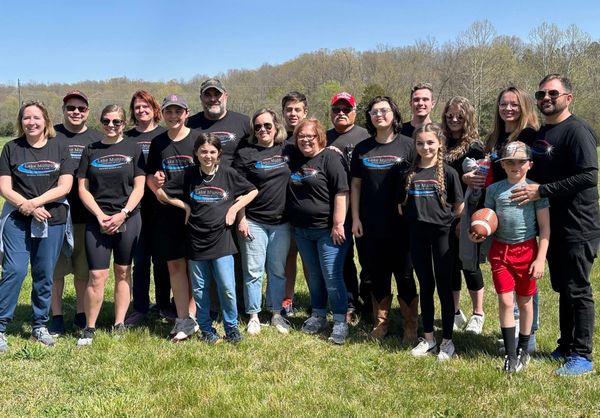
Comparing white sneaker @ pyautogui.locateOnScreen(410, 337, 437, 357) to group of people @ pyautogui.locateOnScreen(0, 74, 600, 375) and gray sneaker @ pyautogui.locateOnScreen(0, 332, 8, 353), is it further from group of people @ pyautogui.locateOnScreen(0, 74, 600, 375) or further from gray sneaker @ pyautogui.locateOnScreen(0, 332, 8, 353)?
gray sneaker @ pyautogui.locateOnScreen(0, 332, 8, 353)

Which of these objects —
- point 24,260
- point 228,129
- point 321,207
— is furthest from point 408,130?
point 24,260

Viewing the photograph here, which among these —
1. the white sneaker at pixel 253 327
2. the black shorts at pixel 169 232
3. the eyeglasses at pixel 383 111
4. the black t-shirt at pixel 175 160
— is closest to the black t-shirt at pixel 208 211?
the black t-shirt at pixel 175 160

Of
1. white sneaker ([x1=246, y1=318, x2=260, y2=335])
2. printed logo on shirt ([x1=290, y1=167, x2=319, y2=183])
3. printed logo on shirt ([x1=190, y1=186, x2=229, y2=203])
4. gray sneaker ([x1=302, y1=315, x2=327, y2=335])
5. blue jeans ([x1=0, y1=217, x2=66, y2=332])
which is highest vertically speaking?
printed logo on shirt ([x1=290, y1=167, x2=319, y2=183])

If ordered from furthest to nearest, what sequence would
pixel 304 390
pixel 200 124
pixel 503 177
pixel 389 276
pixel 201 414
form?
pixel 200 124
pixel 389 276
pixel 503 177
pixel 304 390
pixel 201 414

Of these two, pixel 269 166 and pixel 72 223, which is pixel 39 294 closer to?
pixel 72 223

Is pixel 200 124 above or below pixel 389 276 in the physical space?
above

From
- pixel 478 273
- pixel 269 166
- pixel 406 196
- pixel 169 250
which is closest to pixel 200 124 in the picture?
pixel 269 166

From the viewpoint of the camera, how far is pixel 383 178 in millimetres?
5027

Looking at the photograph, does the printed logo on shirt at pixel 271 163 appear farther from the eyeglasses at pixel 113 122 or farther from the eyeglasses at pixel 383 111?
the eyeglasses at pixel 113 122

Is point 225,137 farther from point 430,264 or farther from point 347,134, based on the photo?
point 430,264

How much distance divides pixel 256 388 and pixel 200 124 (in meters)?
2.89

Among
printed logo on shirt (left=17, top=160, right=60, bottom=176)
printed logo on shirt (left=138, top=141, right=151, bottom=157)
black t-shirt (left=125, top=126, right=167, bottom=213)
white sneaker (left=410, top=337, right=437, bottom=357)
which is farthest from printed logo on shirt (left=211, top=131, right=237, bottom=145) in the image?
white sneaker (left=410, top=337, right=437, bottom=357)

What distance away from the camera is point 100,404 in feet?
13.3

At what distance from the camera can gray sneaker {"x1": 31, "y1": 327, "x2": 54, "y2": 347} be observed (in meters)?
5.34
